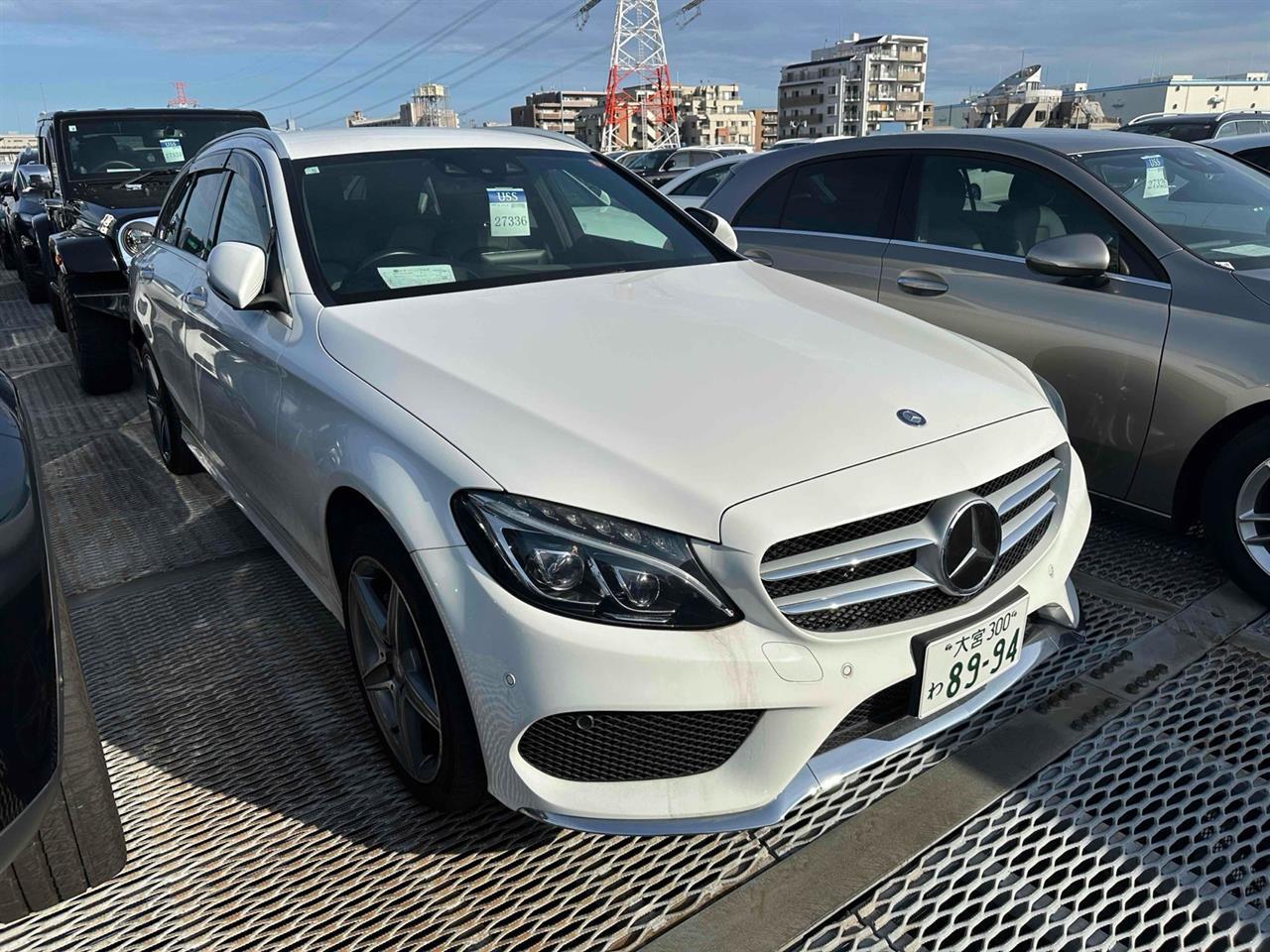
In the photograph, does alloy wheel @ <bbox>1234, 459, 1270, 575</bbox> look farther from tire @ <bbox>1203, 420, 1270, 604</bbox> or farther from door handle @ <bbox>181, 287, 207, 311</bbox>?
door handle @ <bbox>181, 287, 207, 311</bbox>

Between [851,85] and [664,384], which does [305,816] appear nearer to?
[664,384]

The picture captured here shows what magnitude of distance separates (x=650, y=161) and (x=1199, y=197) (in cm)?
1738

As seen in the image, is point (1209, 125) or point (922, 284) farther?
point (1209, 125)

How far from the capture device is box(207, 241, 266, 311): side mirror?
102 inches

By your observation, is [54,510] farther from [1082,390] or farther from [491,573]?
[1082,390]

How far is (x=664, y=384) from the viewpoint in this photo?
6.91 ft

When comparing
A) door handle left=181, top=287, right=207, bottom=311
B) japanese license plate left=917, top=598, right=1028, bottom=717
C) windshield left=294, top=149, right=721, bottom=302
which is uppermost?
windshield left=294, top=149, right=721, bottom=302

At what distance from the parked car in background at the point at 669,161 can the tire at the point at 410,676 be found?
684 inches

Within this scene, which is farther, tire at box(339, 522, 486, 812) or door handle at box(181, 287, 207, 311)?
door handle at box(181, 287, 207, 311)

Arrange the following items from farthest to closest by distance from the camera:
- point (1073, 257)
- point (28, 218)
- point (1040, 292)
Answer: point (28, 218), point (1040, 292), point (1073, 257)

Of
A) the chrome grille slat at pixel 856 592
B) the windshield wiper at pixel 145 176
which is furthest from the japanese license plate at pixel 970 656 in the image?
the windshield wiper at pixel 145 176

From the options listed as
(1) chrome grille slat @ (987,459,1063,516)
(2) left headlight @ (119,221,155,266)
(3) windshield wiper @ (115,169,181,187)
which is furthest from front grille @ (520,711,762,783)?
(3) windshield wiper @ (115,169,181,187)

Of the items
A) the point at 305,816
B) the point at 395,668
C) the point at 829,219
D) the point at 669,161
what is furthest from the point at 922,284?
the point at 669,161

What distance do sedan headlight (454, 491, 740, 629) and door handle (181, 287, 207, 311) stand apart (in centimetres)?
207
